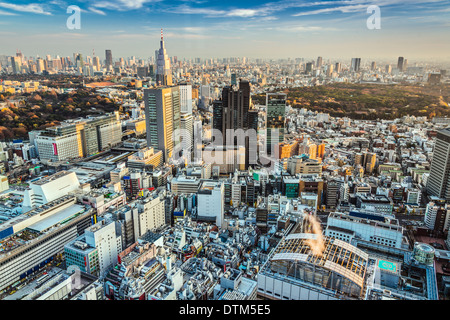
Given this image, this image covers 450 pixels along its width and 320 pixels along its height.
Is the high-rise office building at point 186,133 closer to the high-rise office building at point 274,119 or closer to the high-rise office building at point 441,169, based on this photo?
the high-rise office building at point 274,119

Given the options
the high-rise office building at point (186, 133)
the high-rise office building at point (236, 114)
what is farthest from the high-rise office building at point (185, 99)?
the high-rise office building at point (236, 114)

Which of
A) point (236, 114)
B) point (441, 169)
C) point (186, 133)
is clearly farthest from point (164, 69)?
point (441, 169)

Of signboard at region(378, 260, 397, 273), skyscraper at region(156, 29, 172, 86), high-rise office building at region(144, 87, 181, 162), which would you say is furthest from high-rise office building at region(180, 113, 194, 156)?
signboard at region(378, 260, 397, 273)

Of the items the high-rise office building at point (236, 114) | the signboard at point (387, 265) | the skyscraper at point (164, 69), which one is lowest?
the signboard at point (387, 265)

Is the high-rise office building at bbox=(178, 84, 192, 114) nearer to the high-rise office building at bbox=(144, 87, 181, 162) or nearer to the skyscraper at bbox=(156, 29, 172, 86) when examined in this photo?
the skyscraper at bbox=(156, 29, 172, 86)

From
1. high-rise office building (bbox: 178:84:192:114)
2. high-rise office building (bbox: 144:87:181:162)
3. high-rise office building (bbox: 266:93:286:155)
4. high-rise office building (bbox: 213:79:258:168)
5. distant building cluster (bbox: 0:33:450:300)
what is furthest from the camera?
high-rise office building (bbox: 178:84:192:114)

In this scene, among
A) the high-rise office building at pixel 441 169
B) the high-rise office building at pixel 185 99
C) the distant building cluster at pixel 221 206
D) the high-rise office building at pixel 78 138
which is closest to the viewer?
the distant building cluster at pixel 221 206

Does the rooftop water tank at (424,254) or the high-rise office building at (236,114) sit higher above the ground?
the high-rise office building at (236,114)
